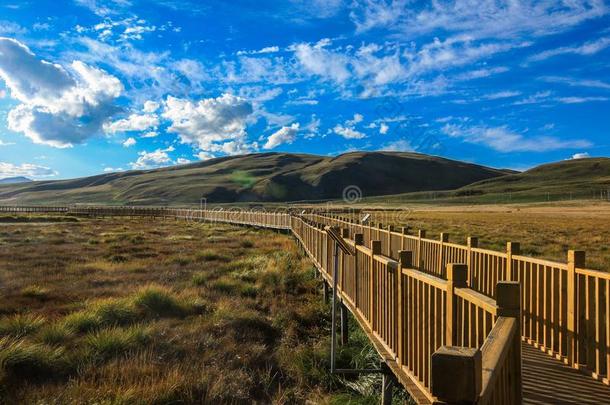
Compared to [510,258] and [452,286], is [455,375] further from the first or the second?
[510,258]

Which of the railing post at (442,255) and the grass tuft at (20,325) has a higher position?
the railing post at (442,255)

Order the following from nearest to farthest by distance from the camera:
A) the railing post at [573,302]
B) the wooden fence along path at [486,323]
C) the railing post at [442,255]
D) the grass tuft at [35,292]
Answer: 1. the wooden fence along path at [486,323]
2. the railing post at [573,302]
3. the railing post at [442,255]
4. the grass tuft at [35,292]

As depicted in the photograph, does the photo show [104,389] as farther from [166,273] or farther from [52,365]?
[166,273]

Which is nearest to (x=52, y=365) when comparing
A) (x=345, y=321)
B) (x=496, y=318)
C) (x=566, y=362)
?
(x=345, y=321)

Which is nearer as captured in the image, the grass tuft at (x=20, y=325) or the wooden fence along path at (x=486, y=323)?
the wooden fence along path at (x=486, y=323)

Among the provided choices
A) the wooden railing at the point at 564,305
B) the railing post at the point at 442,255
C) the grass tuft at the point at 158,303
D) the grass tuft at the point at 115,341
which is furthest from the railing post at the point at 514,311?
the grass tuft at the point at 158,303

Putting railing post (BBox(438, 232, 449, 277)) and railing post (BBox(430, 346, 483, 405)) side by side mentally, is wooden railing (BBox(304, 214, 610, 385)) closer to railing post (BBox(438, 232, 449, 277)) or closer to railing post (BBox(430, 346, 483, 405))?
railing post (BBox(438, 232, 449, 277))

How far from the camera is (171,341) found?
7.26 metres

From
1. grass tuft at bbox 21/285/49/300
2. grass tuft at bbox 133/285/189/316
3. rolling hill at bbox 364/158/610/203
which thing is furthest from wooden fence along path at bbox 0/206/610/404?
rolling hill at bbox 364/158/610/203

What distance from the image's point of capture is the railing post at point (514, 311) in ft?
8.69

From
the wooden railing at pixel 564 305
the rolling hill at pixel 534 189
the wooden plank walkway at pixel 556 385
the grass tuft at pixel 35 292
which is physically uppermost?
the rolling hill at pixel 534 189

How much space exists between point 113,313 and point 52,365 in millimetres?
2455

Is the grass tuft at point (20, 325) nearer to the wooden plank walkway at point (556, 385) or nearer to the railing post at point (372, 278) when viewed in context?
the railing post at point (372, 278)

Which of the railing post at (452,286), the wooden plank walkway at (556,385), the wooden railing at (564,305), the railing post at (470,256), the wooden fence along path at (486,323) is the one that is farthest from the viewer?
the railing post at (470,256)
